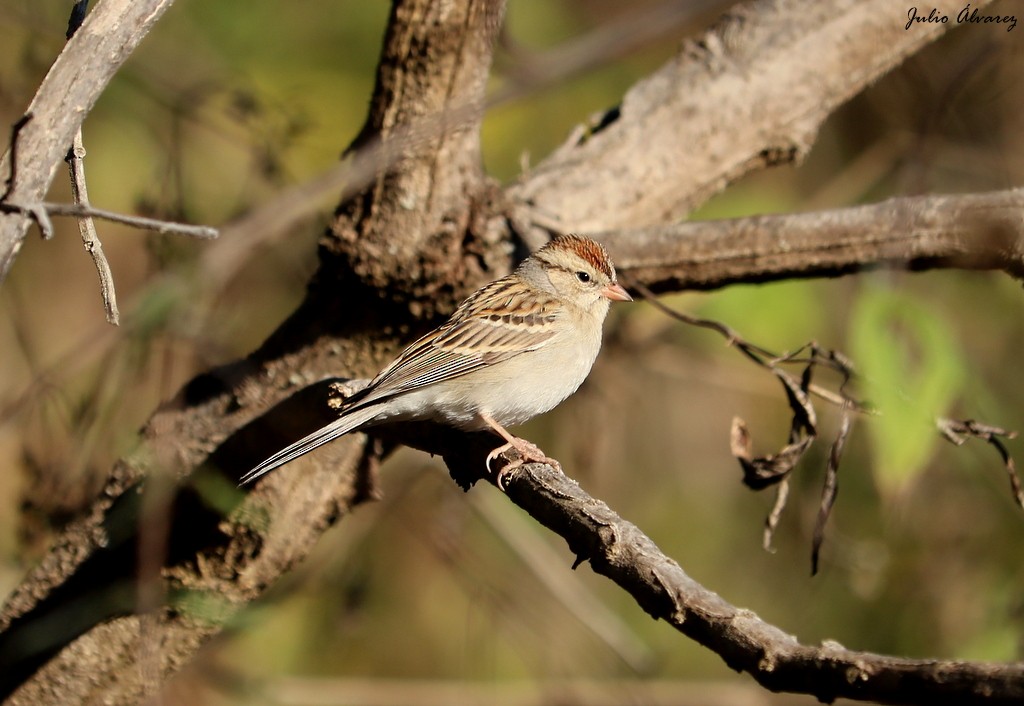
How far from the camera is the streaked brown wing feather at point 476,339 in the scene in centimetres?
288

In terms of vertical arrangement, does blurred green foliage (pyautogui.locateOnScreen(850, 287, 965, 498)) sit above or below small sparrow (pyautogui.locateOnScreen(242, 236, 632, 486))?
below

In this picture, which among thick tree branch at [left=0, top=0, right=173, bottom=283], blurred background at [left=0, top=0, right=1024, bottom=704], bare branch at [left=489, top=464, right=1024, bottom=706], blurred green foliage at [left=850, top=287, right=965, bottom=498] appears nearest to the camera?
bare branch at [left=489, top=464, right=1024, bottom=706]

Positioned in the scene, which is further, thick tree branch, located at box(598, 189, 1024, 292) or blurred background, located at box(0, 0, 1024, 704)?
blurred background, located at box(0, 0, 1024, 704)

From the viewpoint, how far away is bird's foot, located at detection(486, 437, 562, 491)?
2.41 meters

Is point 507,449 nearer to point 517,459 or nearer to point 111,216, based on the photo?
point 517,459

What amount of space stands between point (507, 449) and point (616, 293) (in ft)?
3.08

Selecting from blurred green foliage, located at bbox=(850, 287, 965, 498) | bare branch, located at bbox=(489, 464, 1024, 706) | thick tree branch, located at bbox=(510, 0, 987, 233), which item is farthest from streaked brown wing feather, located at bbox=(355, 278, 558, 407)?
blurred green foliage, located at bbox=(850, 287, 965, 498)

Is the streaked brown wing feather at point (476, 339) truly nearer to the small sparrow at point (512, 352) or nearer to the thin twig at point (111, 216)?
the small sparrow at point (512, 352)

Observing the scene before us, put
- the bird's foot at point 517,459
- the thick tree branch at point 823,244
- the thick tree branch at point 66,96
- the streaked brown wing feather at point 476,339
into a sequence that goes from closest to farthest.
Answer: the thick tree branch at point 66,96
the bird's foot at point 517,459
the thick tree branch at point 823,244
the streaked brown wing feather at point 476,339

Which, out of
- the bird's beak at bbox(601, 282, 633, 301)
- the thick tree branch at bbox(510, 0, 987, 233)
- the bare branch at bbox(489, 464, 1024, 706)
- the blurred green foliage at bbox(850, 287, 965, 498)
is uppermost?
the thick tree branch at bbox(510, 0, 987, 233)

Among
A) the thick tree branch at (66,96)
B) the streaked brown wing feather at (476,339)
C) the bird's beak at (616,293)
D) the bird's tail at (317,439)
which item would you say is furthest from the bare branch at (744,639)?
the bird's beak at (616,293)

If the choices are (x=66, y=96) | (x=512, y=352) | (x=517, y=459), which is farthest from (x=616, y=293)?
(x=66, y=96)

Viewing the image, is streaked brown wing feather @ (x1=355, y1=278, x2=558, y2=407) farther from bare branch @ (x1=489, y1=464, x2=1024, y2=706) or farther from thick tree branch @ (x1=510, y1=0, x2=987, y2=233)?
bare branch @ (x1=489, y1=464, x2=1024, y2=706)

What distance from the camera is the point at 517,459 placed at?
2.56m
